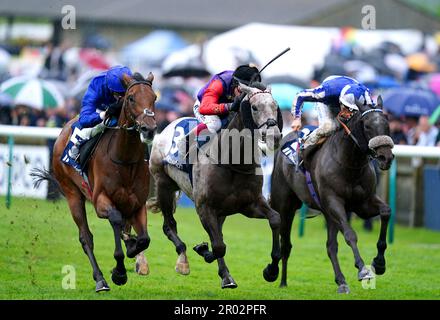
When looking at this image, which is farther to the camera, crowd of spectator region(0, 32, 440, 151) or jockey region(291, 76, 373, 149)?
crowd of spectator region(0, 32, 440, 151)

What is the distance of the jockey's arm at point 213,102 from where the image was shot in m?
8.73

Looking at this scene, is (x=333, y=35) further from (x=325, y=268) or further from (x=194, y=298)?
(x=194, y=298)

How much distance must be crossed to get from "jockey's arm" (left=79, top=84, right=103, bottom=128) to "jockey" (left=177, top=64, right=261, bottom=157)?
917mm

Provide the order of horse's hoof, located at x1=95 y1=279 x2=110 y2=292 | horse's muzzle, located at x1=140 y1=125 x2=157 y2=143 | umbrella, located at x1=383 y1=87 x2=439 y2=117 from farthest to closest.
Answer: umbrella, located at x1=383 y1=87 x2=439 y2=117
horse's hoof, located at x1=95 y1=279 x2=110 y2=292
horse's muzzle, located at x1=140 y1=125 x2=157 y2=143

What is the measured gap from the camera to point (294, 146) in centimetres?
1025

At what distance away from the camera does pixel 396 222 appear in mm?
16312

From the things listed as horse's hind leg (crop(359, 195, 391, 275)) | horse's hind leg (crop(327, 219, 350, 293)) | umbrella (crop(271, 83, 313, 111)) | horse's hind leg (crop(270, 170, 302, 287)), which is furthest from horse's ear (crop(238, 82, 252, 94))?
umbrella (crop(271, 83, 313, 111))

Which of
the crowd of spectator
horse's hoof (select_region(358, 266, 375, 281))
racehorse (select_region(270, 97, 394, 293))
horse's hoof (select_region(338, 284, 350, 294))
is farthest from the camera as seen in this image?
the crowd of spectator

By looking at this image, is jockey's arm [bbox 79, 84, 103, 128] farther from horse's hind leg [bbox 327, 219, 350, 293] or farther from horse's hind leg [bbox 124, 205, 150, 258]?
horse's hind leg [bbox 327, 219, 350, 293]

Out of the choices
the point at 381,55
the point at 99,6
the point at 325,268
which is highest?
the point at 99,6

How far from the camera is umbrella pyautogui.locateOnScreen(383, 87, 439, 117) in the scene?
17250 mm
